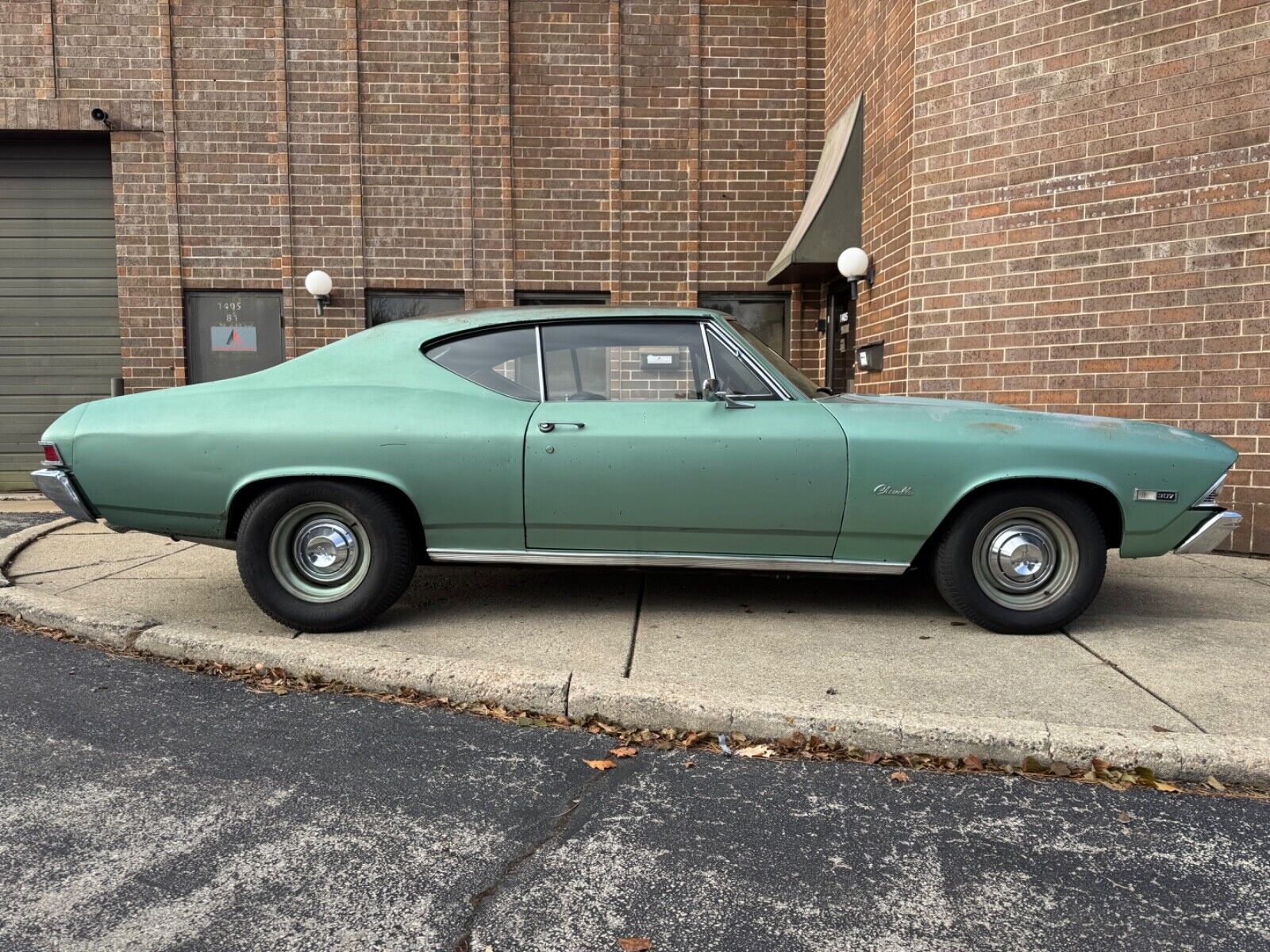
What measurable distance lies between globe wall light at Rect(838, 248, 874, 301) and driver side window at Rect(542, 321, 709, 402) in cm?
442

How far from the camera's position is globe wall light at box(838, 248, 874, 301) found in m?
7.86

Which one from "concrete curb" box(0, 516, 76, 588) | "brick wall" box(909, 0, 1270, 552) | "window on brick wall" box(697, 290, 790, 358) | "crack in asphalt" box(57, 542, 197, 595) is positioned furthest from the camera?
"window on brick wall" box(697, 290, 790, 358)

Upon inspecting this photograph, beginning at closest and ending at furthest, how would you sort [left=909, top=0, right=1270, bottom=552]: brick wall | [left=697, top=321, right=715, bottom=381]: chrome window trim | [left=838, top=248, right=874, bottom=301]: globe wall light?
[left=697, top=321, right=715, bottom=381]: chrome window trim, [left=909, top=0, right=1270, bottom=552]: brick wall, [left=838, top=248, right=874, bottom=301]: globe wall light

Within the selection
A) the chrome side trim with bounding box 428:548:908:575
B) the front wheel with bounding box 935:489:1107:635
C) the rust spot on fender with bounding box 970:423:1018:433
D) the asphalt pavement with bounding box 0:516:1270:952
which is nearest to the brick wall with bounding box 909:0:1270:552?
the front wheel with bounding box 935:489:1107:635

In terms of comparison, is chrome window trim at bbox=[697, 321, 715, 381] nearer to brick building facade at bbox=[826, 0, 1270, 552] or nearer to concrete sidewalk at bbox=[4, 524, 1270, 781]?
concrete sidewalk at bbox=[4, 524, 1270, 781]

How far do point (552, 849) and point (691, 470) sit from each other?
1882 millimetres

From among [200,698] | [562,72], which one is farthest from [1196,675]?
[562,72]

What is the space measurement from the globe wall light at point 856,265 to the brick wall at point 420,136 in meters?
1.96

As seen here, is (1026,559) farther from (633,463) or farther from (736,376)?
(633,463)

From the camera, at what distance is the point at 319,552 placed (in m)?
3.88

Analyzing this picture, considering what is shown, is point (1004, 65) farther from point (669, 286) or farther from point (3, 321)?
point (3, 321)

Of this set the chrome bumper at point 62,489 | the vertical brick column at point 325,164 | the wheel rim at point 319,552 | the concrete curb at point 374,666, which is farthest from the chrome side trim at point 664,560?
the vertical brick column at point 325,164

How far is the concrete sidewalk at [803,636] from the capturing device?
3.07 meters

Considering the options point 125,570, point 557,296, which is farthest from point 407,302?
point 125,570
